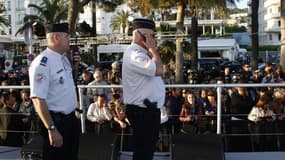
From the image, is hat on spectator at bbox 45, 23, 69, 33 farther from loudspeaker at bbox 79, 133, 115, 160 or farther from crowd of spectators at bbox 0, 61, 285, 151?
crowd of spectators at bbox 0, 61, 285, 151

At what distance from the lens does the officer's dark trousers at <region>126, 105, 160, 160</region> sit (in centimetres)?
475

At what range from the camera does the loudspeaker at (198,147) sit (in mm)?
6477

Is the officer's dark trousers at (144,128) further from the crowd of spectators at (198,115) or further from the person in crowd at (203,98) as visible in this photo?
the person in crowd at (203,98)

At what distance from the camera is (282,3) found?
15438 mm

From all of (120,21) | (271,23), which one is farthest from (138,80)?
(271,23)

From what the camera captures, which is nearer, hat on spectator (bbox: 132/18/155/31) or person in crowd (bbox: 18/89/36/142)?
hat on spectator (bbox: 132/18/155/31)

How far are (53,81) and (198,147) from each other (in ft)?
9.24

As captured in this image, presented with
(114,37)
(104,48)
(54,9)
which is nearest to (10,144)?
(114,37)

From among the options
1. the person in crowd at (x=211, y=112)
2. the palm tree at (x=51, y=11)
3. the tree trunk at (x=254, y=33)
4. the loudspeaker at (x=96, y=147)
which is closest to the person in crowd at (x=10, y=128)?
the loudspeaker at (x=96, y=147)

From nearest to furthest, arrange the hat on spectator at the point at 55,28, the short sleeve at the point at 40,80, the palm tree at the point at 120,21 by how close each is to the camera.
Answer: the short sleeve at the point at 40,80 → the hat on spectator at the point at 55,28 → the palm tree at the point at 120,21

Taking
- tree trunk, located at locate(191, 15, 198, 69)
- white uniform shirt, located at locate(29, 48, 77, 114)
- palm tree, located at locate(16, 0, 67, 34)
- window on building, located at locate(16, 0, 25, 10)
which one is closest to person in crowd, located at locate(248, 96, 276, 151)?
white uniform shirt, located at locate(29, 48, 77, 114)

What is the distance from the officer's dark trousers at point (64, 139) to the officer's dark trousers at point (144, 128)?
0.58 meters

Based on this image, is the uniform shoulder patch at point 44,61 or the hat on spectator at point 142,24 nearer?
the uniform shoulder patch at point 44,61

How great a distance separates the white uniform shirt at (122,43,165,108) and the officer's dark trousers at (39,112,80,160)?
0.61 m
